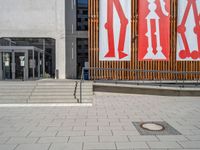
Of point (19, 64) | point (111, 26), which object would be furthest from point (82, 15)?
point (19, 64)

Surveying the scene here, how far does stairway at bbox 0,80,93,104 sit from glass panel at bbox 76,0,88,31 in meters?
10.2

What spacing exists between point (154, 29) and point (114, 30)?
2770 mm

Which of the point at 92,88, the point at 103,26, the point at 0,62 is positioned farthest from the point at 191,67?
the point at 0,62

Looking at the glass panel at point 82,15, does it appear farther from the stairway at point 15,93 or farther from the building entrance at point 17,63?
the stairway at point 15,93

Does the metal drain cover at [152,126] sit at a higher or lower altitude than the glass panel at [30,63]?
lower

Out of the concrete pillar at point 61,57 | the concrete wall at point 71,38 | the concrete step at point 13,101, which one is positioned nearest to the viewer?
the concrete step at point 13,101

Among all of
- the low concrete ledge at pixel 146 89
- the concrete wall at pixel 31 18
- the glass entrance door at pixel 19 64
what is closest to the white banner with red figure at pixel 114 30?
the low concrete ledge at pixel 146 89

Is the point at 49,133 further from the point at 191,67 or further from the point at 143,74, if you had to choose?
the point at 191,67

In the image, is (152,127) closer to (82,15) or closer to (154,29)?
(154,29)

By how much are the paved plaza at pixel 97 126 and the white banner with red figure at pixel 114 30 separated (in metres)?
6.16

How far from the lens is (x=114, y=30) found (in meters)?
14.9

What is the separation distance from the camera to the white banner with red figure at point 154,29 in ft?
49.9

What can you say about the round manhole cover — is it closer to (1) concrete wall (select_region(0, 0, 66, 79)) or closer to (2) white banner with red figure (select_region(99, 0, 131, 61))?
(2) white banner with red figure (select_region(99, 0, 131, 61))

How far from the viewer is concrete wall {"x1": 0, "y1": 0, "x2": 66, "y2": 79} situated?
19109 millimetres
